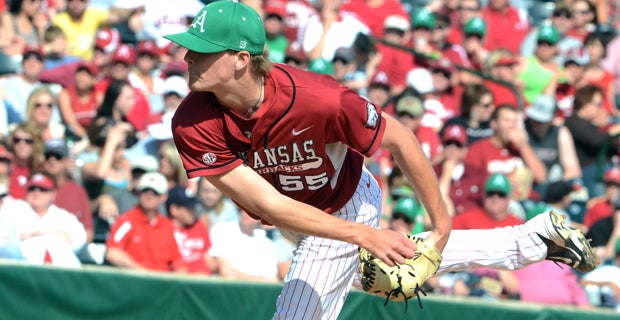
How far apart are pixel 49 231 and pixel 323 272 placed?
10.9 feet

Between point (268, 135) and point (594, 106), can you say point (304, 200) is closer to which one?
point (268, 135)

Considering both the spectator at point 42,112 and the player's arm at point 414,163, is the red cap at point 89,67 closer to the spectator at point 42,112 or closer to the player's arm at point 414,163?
the spectator at point 42,112

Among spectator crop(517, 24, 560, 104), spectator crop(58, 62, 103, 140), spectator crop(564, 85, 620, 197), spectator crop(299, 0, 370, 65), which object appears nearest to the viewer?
spectator crop(58, 62, 103, 140)

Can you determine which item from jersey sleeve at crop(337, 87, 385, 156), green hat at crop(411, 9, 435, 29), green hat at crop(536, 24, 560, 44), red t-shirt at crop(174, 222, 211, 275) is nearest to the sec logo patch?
jersey sleeve at crop(337, 87, 385, 156)

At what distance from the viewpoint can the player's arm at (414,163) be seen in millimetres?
5023

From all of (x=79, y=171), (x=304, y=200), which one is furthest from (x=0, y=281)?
(x=304, y=200)

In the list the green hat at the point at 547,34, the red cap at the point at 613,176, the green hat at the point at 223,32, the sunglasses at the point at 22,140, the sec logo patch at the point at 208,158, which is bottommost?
the red cap at the point at 613,176

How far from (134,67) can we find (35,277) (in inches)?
150

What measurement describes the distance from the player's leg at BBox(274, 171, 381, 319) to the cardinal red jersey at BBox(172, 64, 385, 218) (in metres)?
0.51

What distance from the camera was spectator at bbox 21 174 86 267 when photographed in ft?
26.2

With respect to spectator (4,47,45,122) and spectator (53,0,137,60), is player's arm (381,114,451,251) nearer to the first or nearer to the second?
spectator (4,47,45,122)

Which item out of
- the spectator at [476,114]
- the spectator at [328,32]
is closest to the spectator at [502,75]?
the spectator at [476,114]

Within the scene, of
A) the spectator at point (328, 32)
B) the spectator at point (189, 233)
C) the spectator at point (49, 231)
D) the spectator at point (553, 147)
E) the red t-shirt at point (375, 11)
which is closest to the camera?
the spectator at point (49, 231)

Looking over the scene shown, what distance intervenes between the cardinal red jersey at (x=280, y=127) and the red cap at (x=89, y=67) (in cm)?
524
